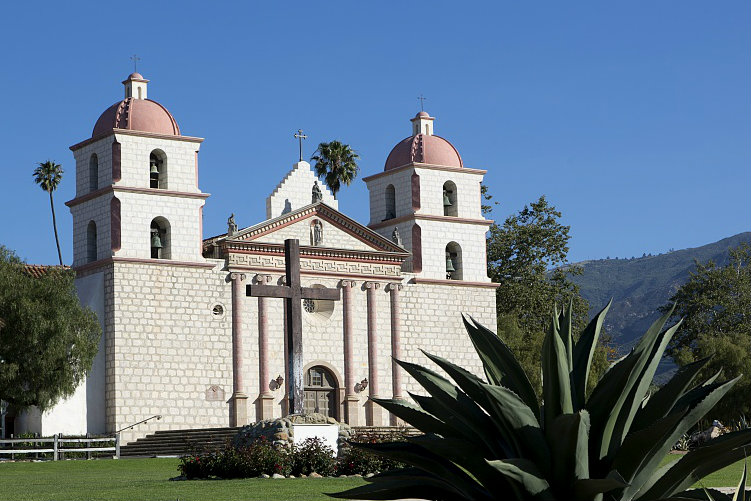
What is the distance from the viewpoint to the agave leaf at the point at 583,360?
6.87 metres

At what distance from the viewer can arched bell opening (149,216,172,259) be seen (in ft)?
135

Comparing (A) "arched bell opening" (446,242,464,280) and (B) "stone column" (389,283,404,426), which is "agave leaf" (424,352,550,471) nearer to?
(B) "stone column" (389,283,404,426)

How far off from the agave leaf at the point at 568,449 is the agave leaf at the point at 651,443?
289mm

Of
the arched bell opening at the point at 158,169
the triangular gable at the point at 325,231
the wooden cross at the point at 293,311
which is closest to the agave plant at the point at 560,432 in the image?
the wooden cross at the point at 293,311

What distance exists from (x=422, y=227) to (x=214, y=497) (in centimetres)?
3081

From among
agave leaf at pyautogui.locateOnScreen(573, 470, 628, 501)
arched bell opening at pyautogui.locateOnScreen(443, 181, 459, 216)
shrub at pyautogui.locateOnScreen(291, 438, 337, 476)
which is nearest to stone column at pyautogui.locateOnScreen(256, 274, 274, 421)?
arched bell opening at pyautogui.locateOnScreen(443, 181, 459, 216)

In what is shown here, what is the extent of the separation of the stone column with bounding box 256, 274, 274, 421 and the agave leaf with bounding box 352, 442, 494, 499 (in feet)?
114

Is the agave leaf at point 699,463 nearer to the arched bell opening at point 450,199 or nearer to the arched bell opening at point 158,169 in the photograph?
the arched bell opening at point 158,169

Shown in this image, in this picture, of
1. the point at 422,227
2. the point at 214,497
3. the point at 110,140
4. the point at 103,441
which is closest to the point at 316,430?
the point at 214,497

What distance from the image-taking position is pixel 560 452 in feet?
21.7

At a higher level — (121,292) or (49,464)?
(121,292)

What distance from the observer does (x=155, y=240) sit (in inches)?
1615

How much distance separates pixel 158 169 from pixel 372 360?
34.9 ft

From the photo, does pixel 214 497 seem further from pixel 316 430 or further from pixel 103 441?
pixel 103 441
